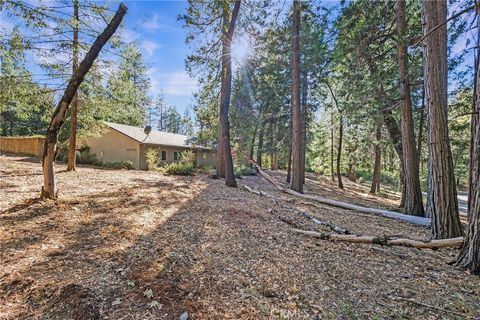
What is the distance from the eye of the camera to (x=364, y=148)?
16.5 meters

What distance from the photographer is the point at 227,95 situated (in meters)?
10.6

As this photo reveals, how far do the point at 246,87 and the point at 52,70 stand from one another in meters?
12.6

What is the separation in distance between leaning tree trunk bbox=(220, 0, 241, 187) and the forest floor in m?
5.15

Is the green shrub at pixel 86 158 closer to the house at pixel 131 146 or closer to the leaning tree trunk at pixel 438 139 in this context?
the house at pixel 131 146

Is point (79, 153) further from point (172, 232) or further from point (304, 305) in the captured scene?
point (304, 305)

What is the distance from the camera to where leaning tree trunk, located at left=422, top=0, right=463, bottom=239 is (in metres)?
4.67

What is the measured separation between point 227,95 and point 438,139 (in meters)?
7.48

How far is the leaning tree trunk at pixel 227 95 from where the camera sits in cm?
1036

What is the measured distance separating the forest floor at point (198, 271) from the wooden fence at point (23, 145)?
18.4m

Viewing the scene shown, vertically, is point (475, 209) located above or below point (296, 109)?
below

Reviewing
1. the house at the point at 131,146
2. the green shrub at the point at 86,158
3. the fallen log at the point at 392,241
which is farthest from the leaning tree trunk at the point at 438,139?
the green shrub at the point at 86,158

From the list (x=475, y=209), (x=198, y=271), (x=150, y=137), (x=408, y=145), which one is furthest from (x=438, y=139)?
(x=150, y=137)

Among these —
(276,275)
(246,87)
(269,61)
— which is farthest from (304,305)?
(246,87)

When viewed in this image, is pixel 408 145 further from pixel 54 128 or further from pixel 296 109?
pixel 54 128
